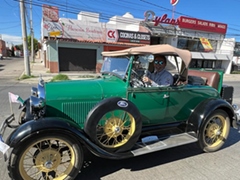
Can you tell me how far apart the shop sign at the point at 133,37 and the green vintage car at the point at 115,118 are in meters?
15.0

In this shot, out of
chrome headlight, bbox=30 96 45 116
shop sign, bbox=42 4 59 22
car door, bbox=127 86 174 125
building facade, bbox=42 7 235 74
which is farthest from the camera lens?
building facade, bbox=42 7 235 74

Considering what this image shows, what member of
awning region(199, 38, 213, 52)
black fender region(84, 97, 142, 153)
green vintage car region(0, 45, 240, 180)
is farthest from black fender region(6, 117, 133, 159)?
awning region(199, 38, 213, 52)

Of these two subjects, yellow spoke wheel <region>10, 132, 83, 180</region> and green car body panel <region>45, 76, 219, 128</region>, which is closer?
yellow spoke wheel <region>10, 132, 83, 180</region>

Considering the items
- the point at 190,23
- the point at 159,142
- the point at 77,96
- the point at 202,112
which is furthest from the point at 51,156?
the point at 190,23

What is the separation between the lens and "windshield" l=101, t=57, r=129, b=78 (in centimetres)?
320

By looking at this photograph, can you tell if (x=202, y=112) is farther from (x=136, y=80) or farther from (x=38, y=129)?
(x=38, y=129)

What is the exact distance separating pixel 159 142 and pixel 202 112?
1.05m

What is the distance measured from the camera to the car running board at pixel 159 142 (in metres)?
2.84

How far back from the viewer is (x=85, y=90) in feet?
9.55

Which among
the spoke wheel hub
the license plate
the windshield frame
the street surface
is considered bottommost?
the street surface

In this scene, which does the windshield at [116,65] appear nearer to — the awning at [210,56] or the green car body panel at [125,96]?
the green car body panel at [125,96]

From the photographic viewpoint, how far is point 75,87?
9.61 feet

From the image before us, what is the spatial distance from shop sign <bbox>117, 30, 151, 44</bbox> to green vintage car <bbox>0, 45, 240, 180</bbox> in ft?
49.1

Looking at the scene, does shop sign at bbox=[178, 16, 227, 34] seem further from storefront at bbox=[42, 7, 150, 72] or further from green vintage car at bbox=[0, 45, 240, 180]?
green vintage car at bbox=[0, 45, 240, 180]
